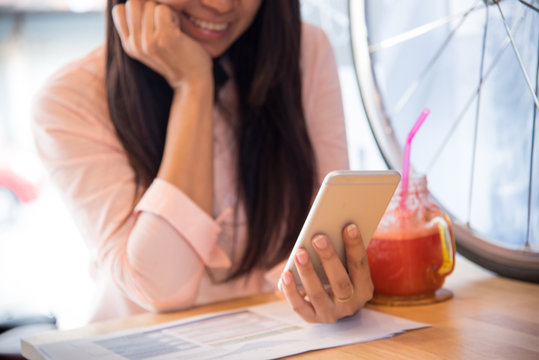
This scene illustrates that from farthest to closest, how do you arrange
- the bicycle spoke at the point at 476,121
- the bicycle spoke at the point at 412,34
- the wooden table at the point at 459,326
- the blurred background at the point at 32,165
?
1. the blurred background at the point at 32,165
2. the bicycle spoke at the point at 412,34
3. the bicycle spoke at the point at 476,121
4. the wooden table at the point at 459,326

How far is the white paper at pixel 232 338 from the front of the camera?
0.68m

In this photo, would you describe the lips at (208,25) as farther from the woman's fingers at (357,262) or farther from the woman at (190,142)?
the woman's fingers at (357,262)

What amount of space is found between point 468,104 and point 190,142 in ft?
1.62

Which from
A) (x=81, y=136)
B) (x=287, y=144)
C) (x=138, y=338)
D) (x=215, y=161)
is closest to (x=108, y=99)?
(x=81, y=136)

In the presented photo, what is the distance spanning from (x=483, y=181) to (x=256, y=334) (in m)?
0.55

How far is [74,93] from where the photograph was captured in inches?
42.3

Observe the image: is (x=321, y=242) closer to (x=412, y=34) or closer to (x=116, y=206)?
(x=116, y=206)

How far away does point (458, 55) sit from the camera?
44.5 inches

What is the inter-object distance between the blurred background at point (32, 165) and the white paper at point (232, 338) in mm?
2368

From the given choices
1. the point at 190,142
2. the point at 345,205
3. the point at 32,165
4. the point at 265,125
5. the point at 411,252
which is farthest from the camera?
the point at 32,165

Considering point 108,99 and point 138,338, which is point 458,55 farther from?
point 138,338

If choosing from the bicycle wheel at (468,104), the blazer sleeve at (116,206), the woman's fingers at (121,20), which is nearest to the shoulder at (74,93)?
the blazer sleeve at (116,206)

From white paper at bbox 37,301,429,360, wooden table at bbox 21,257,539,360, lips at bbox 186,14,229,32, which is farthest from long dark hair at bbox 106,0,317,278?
white paper at bbox 37,301,429,360

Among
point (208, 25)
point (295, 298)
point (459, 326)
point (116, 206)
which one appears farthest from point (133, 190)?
point (459, 326)
